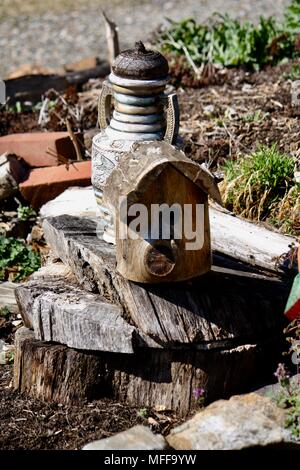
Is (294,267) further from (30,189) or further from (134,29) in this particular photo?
(134,29)

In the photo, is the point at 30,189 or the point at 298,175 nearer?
the point at 298,175

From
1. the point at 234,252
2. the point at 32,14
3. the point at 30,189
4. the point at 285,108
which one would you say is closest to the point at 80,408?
the point at 234,252

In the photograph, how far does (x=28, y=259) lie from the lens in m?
6.42

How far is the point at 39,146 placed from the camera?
22.9 feet

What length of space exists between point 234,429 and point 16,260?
2.55 m

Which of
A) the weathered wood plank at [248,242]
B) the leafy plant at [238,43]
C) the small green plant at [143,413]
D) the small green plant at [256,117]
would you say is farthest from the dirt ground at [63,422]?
the leafy plant at [238,43]

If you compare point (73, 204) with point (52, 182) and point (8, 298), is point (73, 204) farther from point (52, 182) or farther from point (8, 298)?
point (8, 298)

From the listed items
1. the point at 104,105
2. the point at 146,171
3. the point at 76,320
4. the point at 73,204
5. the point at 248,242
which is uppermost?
the point at 146,171

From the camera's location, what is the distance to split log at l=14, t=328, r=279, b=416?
188 inches

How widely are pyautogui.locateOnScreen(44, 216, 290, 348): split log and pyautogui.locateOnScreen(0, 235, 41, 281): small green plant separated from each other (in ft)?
4.09

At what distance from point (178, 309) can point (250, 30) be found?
4.71 m

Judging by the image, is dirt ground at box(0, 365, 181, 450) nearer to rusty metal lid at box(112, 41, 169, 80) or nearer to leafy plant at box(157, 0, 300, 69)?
rusty metal lid at box(112, 41, 169, 80)

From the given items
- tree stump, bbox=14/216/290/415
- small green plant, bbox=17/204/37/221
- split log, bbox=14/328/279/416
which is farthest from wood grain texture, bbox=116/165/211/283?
small green plant, bbox=17/204/37/221

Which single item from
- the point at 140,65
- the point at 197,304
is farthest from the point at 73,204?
the point at 197,304
